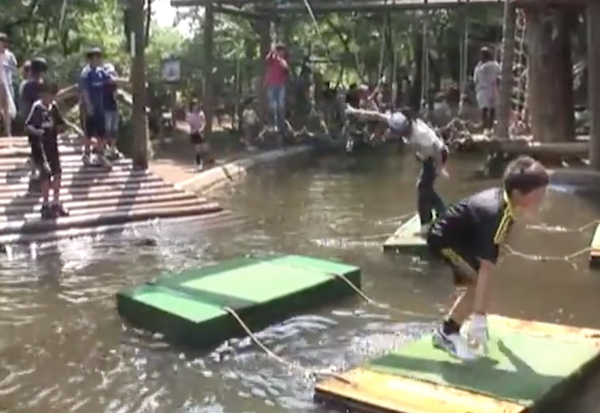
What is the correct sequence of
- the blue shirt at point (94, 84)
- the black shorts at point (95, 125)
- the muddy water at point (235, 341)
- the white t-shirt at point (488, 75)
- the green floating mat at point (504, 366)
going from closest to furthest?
the green floating mat at point (504, 366), the muddy water at point (235, 341), the black shorts at point (95, 125), the blue shirt at point (94, 84), the white t-shirt at point (488, 75)

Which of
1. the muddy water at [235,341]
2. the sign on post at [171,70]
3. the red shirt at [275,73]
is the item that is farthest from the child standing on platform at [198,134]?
the sign on post at [171,70]

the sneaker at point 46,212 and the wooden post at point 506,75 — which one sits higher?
the wooden post at point 506,75

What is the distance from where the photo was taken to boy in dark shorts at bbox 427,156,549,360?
5961 millimetres

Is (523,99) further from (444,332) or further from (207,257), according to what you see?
(444,332)

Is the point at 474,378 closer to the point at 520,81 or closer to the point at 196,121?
the point at 196,121

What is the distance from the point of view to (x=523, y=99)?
1836cm

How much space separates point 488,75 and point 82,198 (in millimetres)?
7864

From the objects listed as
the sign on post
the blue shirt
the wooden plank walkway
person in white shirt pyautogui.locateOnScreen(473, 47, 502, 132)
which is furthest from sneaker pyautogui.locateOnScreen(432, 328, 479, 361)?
the sign on post

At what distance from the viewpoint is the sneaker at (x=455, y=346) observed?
636 cm

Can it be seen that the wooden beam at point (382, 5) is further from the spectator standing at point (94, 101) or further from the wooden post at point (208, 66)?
the spectator standing at point (94, 101)

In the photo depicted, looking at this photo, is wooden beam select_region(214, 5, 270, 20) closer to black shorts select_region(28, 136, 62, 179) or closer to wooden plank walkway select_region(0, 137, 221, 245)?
wooden plank walkway select_region(0, 137, 221, 245)

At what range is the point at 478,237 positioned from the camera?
6.27 metres

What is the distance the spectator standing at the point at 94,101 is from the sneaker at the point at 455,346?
847cm

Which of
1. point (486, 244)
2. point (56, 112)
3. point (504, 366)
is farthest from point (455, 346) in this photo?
point (56, 112)
